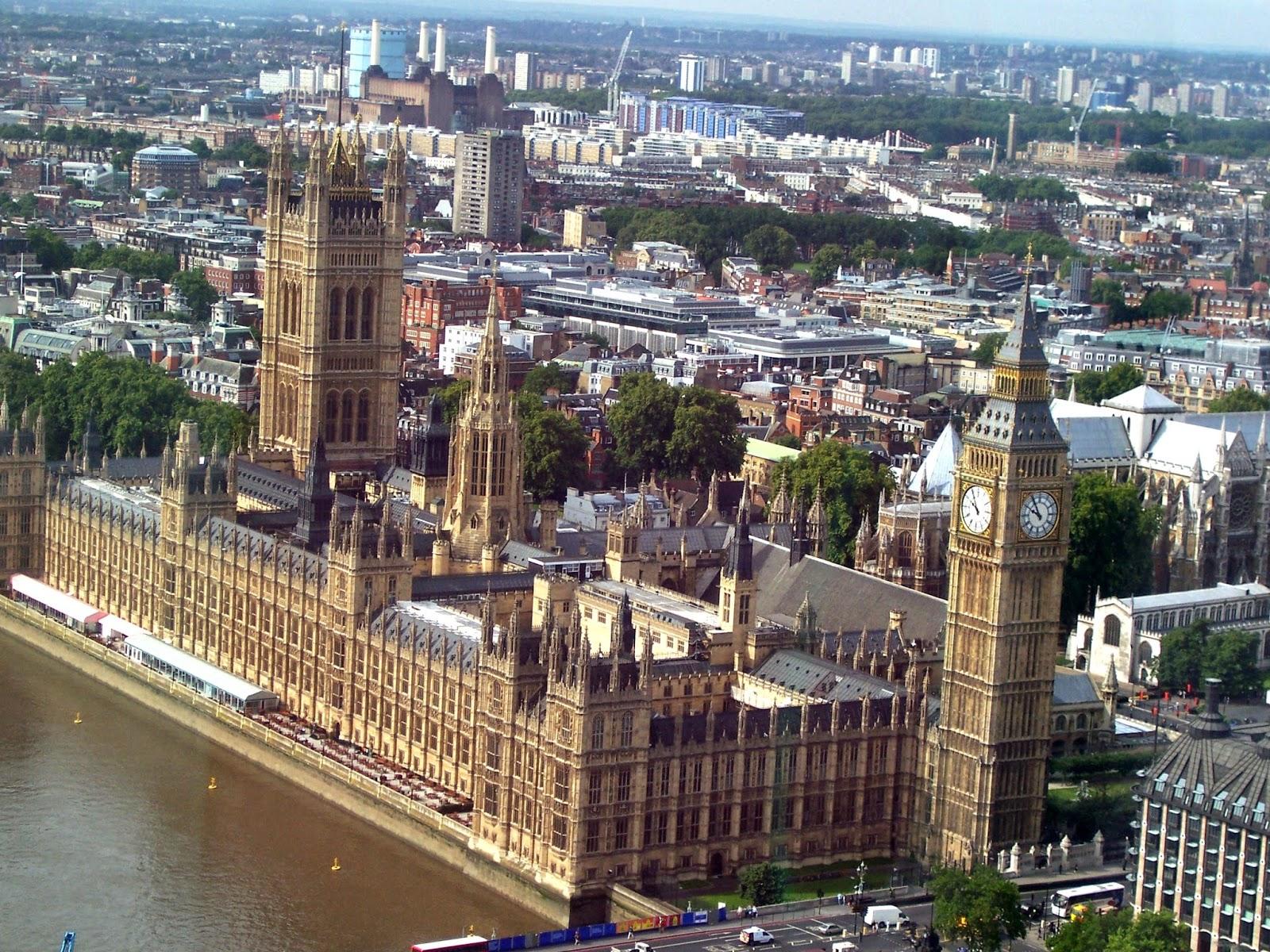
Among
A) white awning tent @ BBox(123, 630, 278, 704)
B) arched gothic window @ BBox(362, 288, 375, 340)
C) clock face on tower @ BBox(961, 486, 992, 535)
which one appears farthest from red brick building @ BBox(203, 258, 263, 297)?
clock face on tower @ BBox(961, 486, 992, 535)

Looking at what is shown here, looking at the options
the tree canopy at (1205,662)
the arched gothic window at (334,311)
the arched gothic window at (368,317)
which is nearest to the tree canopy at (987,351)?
the arched gothic window at (368,317)

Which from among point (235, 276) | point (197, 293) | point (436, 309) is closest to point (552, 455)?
point (436, 309)

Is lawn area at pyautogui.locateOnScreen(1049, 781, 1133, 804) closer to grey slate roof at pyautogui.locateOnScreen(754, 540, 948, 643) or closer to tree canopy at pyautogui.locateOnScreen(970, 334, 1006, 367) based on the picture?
grey slate roof at pyautogui.locateOnScreen(754, 540, 948, 643)

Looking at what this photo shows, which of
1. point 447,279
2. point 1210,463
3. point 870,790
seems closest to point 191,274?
point 447,279

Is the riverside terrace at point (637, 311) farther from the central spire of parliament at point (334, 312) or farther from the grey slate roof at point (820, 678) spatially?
the grey slate roof at point (820, 678)

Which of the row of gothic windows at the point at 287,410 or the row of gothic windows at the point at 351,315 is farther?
the row of gothic windows at the point at 287,410

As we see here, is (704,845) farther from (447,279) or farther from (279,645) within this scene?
(447,279)
